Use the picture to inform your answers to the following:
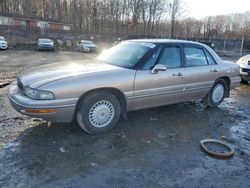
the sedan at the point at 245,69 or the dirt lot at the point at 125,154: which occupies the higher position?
the sedan at the point at 245,69

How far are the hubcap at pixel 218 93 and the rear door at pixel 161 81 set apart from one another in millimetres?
1316

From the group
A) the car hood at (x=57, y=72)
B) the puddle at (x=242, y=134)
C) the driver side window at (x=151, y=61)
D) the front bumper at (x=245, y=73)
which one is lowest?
the puddle at (x=242, y=134)

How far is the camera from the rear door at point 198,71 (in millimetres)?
5242

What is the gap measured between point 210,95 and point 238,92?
2.88 m

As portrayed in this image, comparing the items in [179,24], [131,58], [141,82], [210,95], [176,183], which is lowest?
[176,183]

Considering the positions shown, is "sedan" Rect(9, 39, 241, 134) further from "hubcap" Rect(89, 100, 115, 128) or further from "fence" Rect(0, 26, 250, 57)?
"fence" Rect(0, 26, 250, 57)

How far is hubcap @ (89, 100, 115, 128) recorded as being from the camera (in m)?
4.17

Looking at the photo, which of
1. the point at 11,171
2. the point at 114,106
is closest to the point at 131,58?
the point at 114,106

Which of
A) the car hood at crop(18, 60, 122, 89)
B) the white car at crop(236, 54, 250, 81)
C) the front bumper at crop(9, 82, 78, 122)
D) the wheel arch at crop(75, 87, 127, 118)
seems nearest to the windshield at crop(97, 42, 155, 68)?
the car hood at crop(18, 60, 122, 89)

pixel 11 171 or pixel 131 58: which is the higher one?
pixel 131 58

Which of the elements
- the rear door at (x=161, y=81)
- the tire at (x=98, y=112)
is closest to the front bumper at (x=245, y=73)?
the rear door at (x=161, y=81)

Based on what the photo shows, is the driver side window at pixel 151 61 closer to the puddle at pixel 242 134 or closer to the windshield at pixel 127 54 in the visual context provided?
the windshield at pixel 127 54

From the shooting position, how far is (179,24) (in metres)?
53.6

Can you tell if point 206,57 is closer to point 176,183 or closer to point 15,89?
point 176,183
